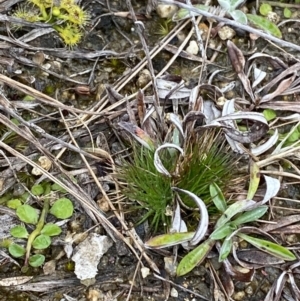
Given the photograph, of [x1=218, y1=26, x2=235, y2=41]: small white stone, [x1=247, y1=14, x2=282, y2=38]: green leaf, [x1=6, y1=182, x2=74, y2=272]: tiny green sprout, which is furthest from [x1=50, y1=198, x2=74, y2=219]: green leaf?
[x1=247, y1=14, x2=282, y2=38]: green leaf

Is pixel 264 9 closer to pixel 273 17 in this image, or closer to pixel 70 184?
pixel 273 17

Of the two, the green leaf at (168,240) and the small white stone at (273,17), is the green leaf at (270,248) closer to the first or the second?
the green leaf at (168,240)

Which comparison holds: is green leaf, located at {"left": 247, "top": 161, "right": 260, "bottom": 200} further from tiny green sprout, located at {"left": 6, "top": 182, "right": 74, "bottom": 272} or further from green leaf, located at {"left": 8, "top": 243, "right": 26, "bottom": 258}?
green leaf, located at {"left": 8, "top": 243, "right": 26, "bottom": 258}

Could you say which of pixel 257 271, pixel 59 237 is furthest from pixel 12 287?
pixel 257 271

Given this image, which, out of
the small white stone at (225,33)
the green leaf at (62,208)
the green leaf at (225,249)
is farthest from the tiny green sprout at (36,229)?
the small white stone at (225,33)

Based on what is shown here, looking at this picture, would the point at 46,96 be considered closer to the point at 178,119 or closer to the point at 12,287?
the point at 178,119

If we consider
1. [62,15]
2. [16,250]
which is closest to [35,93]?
[62,15]

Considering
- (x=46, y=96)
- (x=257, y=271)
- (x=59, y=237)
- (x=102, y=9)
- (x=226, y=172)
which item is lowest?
(x=257, y=271)
